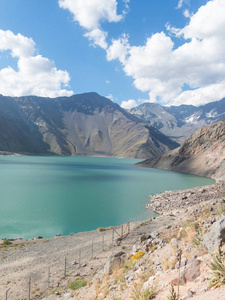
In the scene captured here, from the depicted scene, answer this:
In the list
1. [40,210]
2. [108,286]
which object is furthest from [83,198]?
[108,286]

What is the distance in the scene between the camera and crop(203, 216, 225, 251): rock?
24.3 feet

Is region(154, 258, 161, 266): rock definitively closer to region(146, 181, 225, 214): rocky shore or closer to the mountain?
region(146, 181, 225, 214): rocky shore

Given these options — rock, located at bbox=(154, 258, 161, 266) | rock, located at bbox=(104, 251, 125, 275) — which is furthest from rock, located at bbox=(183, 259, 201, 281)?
rock, located at bbox=(104, 251, 125, 275)

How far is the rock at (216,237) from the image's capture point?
7.40m

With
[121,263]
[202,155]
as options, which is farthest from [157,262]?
[202,155]

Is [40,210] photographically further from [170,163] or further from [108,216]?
[170,163]

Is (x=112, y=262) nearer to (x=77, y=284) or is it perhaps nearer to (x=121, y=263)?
(x=121, y=263)

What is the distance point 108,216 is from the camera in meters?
38.2

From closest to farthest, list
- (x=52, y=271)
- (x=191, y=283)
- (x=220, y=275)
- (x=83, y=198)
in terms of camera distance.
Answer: (x=220, y=275) → (x=191, y=283) → (x=52, y=271) → (x=83, y=198)

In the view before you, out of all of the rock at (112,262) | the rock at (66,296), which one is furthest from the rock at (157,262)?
the rock at (66,296)

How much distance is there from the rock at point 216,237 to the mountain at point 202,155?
95.0 metres

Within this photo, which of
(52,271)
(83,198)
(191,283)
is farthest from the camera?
(83,198)

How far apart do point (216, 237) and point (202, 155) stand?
12345 cm

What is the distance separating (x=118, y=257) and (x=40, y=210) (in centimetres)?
3108
